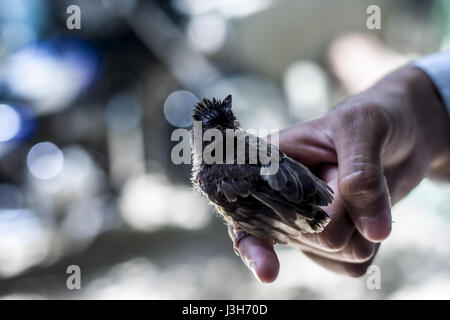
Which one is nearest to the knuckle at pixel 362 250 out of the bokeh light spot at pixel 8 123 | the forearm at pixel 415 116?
the forearm at pixel 415 116

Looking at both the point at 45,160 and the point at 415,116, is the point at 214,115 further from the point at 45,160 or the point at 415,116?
the point at 45,160

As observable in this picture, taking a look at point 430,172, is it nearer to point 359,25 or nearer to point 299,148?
point 299,148

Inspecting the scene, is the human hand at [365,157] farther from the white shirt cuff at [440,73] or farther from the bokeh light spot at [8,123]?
the bokeh light spot at [8,123]

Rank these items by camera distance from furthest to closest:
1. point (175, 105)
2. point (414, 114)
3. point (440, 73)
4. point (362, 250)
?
point (175, 105), point (440, 73), point (414, 114), point (362, 250)

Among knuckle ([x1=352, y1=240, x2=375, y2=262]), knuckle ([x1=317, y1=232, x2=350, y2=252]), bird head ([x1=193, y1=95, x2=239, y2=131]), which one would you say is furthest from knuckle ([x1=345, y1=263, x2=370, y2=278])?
bird head ([x1=193, y1=95, x2=239, y2=131])

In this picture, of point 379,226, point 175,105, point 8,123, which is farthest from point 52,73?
point 379,226

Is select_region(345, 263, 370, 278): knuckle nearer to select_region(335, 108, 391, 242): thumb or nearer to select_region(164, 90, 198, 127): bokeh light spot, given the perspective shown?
select_region(335, 108, 391, 242): thumb
